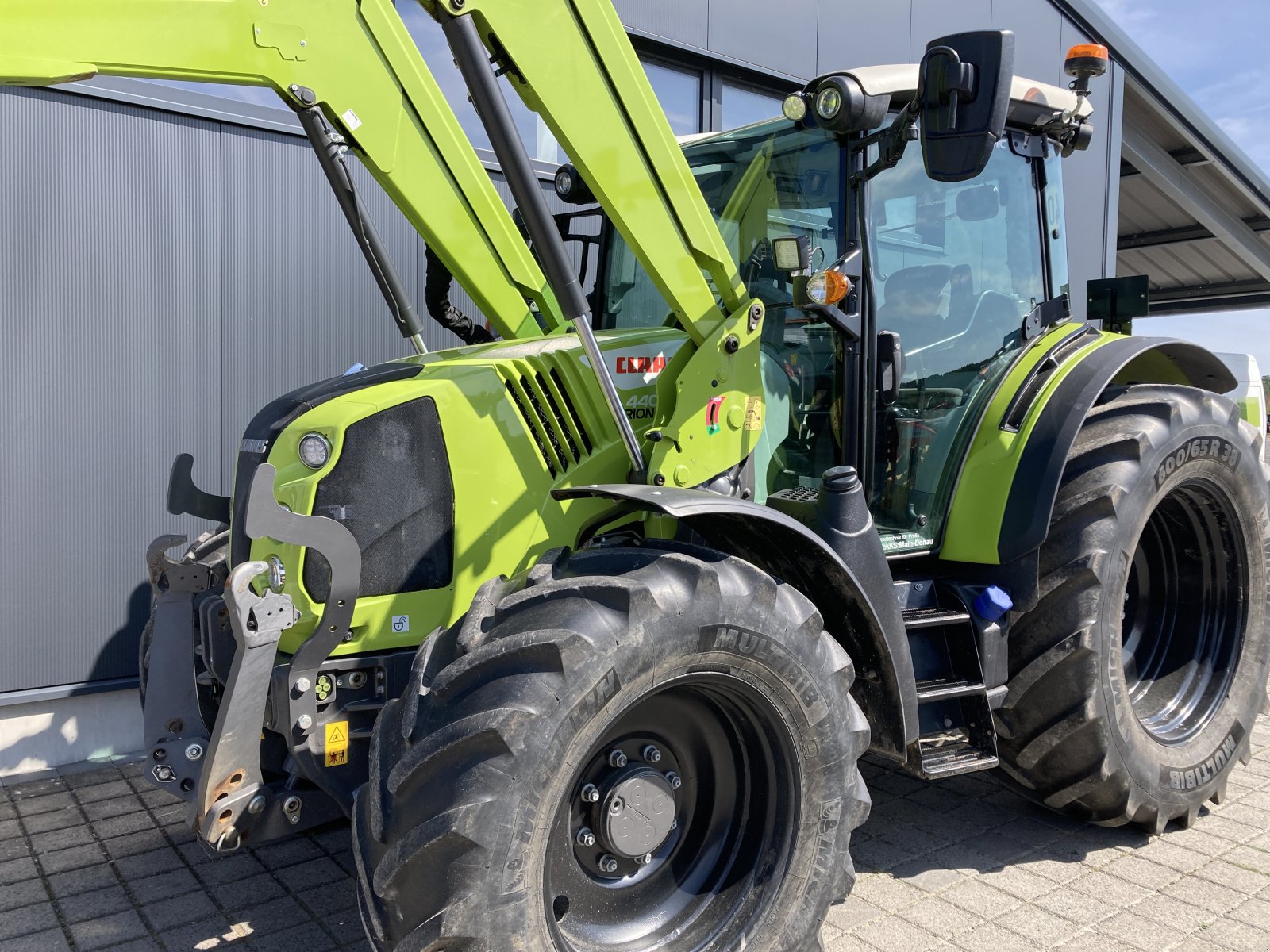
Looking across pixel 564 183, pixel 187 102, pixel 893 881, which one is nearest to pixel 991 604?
pixel 893 881

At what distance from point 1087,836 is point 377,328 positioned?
13.9ft

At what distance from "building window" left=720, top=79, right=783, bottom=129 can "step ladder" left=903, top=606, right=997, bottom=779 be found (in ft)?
16.6

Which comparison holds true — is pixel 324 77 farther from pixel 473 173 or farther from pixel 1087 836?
pixel 1087 836

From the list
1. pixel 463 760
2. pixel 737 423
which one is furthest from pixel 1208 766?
pixel 463 760

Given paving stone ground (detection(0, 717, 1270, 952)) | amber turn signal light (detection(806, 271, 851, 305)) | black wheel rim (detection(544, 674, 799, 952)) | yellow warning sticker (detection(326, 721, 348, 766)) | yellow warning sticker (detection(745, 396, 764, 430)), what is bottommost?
paving stone ground (detection(0, 717, 1270, 952))

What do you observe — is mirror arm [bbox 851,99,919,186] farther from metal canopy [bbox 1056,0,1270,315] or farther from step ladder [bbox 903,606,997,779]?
metal canopy [bbox 1056,0,1270,315]

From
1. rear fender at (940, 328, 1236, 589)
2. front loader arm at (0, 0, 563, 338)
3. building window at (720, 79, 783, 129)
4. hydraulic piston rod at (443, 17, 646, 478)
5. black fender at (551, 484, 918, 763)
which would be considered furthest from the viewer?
building window at (720, 79, 783, 129)

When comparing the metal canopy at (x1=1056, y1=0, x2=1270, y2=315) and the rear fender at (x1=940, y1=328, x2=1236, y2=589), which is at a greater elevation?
the metal canopy at (x1=1056, y1=0, x2=1270, y2=315)

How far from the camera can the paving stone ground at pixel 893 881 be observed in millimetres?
3295

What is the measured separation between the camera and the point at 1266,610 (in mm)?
4422

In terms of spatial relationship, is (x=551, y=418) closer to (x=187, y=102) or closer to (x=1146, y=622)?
(x=1146, y=622)

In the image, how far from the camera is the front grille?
290 centimetres

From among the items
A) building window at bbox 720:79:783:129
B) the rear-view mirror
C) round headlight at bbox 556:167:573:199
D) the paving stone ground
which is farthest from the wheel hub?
building window at bbox 720:79:783:129

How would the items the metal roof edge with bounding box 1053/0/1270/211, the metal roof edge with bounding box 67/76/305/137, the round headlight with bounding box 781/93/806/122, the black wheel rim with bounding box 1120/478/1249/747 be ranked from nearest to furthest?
the round headlight with bounding box 781/93/806/122 < the black wheel rim with bounding box 1120/478/1249/747 < the metal roof edge with bounding box 67/76/305/137 < the metal roof edge with bounding box 1053/0/1270/211
